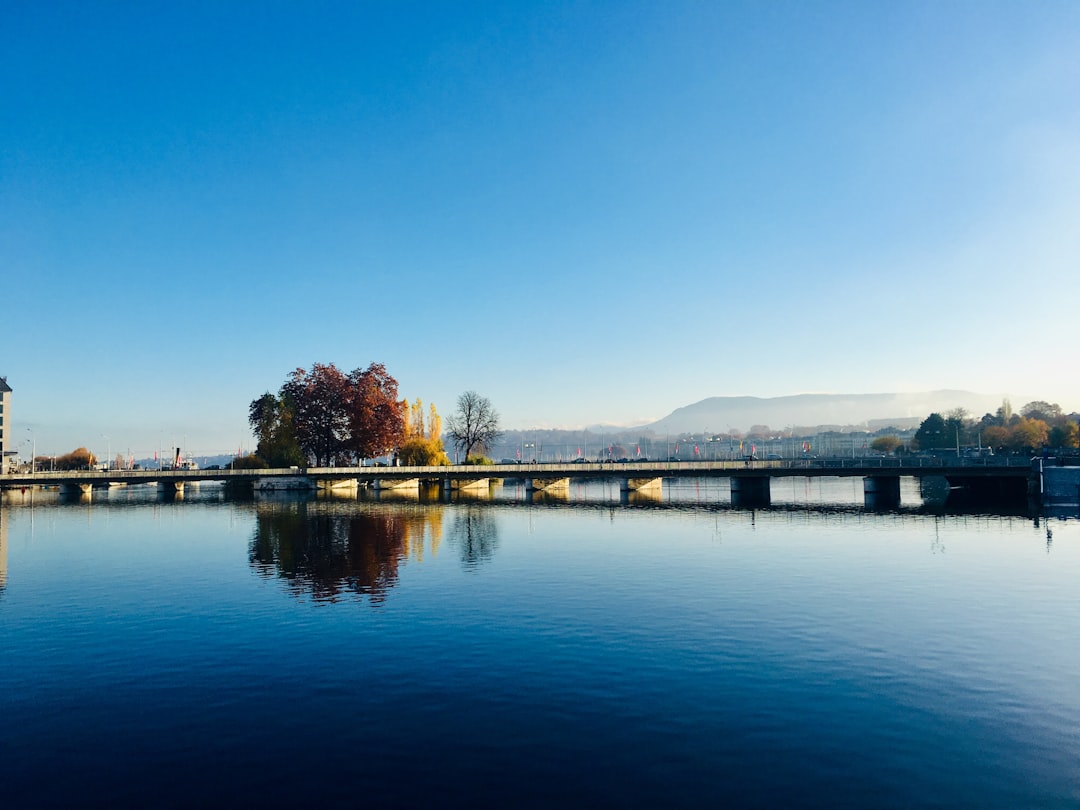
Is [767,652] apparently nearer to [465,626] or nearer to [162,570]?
[465,626]

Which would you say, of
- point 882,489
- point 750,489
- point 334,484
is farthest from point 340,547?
point 882,489

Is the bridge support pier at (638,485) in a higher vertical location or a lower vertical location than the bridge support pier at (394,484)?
lower

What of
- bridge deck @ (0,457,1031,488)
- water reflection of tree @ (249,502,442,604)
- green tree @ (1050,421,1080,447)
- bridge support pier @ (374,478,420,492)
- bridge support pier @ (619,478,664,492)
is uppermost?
green tree @ (1050,421,1080,447)

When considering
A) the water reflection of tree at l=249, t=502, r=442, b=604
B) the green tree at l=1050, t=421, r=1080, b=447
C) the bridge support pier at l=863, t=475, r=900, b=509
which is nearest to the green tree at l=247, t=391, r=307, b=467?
the water reflection of tree at l=249, t=502, r=442, b=604

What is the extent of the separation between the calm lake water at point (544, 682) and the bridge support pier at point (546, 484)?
9970 centimetres

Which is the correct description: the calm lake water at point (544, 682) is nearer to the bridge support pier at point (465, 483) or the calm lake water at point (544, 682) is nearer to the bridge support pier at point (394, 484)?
the bridge support pier at point (465, 483)

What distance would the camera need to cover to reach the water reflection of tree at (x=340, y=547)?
42.6m

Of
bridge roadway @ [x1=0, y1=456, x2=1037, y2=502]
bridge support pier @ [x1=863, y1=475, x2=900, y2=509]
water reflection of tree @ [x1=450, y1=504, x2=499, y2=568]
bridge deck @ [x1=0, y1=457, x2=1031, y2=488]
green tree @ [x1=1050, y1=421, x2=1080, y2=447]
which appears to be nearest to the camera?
water reflection of tree @ [x1=450, y1=504, x2=499, y2=568]

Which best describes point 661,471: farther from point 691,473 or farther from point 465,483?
point 465,483

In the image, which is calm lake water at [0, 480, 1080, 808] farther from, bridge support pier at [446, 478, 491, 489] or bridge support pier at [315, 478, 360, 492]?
bridge support pier at [446, 478, 491, 489]

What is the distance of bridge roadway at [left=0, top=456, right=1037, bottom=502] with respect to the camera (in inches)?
4377

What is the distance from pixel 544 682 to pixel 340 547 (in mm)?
39983

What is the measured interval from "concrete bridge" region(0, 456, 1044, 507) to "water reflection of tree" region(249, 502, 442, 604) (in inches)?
1660

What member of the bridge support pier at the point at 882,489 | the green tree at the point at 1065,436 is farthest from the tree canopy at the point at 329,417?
the green tree at the point at 1065,436
